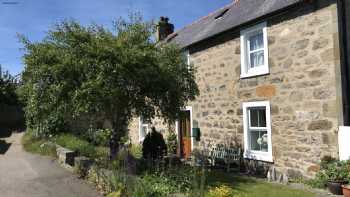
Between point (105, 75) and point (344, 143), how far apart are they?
594cm

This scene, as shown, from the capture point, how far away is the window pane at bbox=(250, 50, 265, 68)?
12.5m

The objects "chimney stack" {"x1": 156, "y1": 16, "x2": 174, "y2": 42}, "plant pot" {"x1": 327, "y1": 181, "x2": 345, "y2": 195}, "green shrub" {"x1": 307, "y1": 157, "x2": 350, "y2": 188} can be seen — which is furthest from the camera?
"chimney stack" {"x1": 156, "y1": 16, "x2": 174, "y2": 42}

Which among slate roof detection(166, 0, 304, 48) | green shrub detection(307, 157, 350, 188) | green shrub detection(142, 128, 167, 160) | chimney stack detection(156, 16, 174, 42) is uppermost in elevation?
chimney stack detection(156, 16, 174, 42)

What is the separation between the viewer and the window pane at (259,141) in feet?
40.0

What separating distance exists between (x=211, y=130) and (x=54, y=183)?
6753 mm

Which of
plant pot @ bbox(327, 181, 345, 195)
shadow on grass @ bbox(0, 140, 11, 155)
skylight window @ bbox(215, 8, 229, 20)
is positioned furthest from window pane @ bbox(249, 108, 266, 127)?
shadow on grass @ bbox(0, 140, 11, 155)

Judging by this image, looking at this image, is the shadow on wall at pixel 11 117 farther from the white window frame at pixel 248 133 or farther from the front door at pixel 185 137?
the white window frame at pixel 248 133

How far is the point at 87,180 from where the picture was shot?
988 cm

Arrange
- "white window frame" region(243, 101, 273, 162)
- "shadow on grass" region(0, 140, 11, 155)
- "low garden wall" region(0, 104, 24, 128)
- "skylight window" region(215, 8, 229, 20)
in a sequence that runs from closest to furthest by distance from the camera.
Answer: "white window frame" region(243, 101, 273, 162)
"skylight window" region(215, 8, 229, 20)
"shadow on grass" region(0, 140, 11, 155)
"low garden wall" region(0, 104, 24, 128)

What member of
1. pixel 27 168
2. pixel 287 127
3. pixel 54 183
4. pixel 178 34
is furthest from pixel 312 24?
pixel 178 34

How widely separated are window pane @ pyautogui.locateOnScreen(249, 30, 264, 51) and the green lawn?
4285 millimetres

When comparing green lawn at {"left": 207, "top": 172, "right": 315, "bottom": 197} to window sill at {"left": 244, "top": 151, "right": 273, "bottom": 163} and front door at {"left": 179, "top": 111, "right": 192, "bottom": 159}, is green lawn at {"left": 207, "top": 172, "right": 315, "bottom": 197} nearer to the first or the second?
window sill at {"left": 244, "top": 151, "right": 273, "bottom": 163}

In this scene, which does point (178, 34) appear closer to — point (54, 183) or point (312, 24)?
point (312, 24)

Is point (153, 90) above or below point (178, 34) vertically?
below
